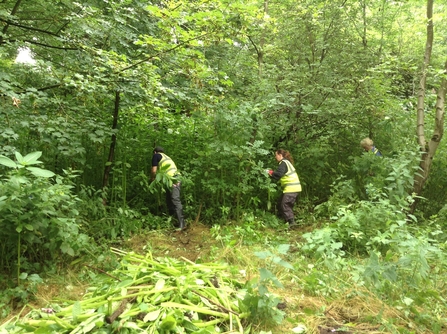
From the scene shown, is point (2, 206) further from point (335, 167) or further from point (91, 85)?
point (335, 167)

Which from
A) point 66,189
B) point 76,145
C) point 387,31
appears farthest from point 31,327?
point 387,31

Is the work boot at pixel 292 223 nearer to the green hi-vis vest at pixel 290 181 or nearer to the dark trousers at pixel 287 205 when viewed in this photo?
the dark trousers at pixel 287 205

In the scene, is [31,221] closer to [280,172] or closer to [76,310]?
[76,310]

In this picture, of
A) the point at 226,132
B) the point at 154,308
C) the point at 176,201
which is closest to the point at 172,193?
the point at 176,201

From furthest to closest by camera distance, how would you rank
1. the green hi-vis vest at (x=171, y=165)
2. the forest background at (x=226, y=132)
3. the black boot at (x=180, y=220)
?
the black boot at (x=180, y=220)
the green hi-vis vest at (x=171, y=165)
the forest background at (x=226, y=132)

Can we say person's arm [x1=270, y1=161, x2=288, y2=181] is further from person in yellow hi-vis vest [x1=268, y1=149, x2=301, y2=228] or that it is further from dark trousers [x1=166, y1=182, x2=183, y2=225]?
dark trousers [x1=166, y1=182, x2=183, y2=225]

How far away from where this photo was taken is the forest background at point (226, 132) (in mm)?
3246

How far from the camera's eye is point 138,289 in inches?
88.5

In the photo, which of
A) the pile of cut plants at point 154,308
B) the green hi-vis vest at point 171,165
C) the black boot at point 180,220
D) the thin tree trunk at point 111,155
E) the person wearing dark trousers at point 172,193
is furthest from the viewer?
the black boot at point 180,220

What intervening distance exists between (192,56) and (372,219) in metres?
3.58

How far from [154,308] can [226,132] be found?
4243 mm

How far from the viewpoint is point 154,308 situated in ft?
6.66

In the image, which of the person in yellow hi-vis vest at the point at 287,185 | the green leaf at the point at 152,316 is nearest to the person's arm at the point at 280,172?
the person in yellow hi-vis vest at the point at 287,185

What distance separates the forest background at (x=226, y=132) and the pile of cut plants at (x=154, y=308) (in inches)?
40.8
